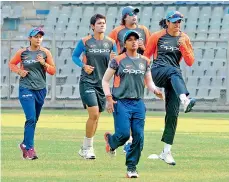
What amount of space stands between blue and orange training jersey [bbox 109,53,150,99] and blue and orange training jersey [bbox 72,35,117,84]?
7.56 ft

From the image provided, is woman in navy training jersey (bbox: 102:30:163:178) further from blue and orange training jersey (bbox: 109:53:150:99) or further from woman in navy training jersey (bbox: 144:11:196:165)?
woman in navy training jersey (bbox: 144:11:196:165)

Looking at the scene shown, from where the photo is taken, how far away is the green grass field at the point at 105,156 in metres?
11.7

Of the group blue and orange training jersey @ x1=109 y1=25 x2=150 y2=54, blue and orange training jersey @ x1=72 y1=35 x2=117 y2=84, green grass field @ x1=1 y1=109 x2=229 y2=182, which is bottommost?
green grass field @ x1=1 y1=109 x2=229 y2=182

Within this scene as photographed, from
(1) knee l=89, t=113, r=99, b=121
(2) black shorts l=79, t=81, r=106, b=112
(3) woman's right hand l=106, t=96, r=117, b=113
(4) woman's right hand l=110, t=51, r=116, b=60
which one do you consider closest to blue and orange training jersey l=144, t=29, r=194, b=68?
(4) woman's right hand l=110, t=51, r=116, b=60

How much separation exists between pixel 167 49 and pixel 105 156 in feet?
6.63

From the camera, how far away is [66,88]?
32688mm

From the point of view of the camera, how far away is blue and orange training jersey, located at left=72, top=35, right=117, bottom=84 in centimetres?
1441

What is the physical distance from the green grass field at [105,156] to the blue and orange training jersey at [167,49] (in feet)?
4.76

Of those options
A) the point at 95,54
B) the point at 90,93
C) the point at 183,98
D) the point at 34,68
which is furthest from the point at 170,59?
the point at 34,68

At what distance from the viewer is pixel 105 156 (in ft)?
47.8

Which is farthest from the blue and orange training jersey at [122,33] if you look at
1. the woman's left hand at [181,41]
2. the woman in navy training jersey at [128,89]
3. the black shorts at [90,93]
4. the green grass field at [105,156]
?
the woman in navy training jersey at [128,89]

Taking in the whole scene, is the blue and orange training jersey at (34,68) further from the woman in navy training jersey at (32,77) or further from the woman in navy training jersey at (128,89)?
the woman in navy training jersey at (128,89)

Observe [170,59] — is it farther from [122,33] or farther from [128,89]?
[128,89]

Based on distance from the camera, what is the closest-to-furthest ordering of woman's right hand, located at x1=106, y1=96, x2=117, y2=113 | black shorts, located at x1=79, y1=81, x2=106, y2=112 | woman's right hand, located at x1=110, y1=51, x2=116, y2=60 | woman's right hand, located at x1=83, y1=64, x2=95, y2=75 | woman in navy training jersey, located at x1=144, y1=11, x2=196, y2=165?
woman's right hand, located at x1=106, y1=96, x2=117, y2=113 → woman in navy training jersey, located at x1=144, y1=11, x2=196, y2=165 → woman's right hand, located at x1=83, y1=64, x2=95, y2=75 → woman's right hand, located at x1=110, y1=51, x2=116, y2=60 → black shorts, located at x1=79, y1=81, x2=106, y2=112
